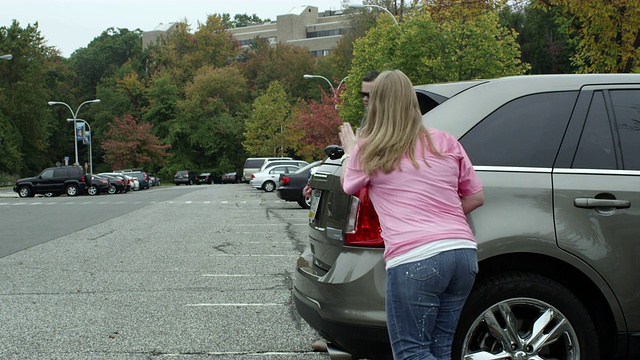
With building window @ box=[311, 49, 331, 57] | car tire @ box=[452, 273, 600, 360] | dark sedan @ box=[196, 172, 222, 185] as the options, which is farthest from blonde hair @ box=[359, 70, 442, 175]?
building window @ box=[311, 49, 331, 57]

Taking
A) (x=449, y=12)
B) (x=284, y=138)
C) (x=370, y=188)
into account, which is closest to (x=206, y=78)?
(x=284, y=138)

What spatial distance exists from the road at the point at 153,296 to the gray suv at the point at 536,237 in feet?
5.51

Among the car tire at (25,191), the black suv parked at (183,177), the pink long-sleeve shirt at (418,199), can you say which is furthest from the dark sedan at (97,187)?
the pink long-sleeve shirt at (418,199)

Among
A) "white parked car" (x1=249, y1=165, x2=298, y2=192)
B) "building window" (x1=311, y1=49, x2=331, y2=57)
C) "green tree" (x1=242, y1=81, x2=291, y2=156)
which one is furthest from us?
"building window" (x1=311, y1=49, x2=331, y2=57)

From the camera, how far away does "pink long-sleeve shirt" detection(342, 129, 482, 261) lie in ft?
9.09

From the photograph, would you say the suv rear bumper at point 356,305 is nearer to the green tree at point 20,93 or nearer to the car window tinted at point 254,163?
the car window tinted at point 254,163

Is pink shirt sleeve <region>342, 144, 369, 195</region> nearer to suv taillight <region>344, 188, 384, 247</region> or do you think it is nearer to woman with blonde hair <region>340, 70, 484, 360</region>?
woman with blonde hair <region>340, 70, 484, 360</region>

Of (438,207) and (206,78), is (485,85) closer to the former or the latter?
(438,207)

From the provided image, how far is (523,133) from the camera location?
3.56 metres

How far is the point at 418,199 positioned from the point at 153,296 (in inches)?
191

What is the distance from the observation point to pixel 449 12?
15.5 m

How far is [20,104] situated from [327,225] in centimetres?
6719

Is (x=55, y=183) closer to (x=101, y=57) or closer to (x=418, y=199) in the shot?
(x=418, y=199)

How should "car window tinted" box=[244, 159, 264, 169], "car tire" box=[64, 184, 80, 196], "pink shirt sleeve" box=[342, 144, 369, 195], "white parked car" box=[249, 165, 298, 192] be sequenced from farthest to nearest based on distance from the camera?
"car window tinted" box=[244, 159, 264, 169] → "car tire" box=[64, 184, 80, 196] → "white parked car" box=[249, 165, 298, 192] → "pink shirt sleeve" box=[342, 144, 369, 195]
